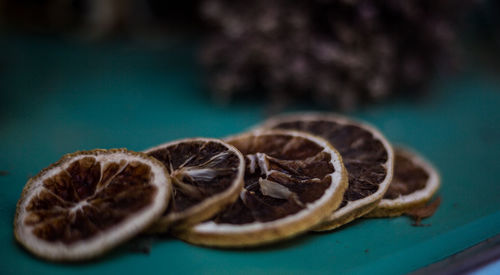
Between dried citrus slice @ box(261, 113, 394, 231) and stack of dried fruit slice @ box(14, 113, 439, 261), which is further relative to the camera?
dried citrus slice @ box(261, 113, 394, 231)

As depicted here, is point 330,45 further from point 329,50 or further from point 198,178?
point 198,178

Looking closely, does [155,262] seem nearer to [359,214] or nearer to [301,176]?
[301,176]

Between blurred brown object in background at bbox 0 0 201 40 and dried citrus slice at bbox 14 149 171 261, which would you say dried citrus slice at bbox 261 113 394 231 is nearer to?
dried citrus slice at bbox 14 149 171 261

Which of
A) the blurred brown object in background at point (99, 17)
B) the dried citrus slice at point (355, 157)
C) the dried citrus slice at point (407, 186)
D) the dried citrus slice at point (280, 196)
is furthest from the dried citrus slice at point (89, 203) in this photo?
the blurred brown object in background at point (99, 17)

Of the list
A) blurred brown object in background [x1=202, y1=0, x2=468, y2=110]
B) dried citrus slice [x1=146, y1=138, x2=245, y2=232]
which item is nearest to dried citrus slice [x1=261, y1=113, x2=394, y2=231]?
dried citrus slice [x1=146, y1=138, x2=245, y2=232]

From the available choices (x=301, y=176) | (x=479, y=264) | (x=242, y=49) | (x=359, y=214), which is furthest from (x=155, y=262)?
(x=242, y=49)

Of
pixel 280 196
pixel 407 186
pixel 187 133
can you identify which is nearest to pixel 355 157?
pixel 407 186

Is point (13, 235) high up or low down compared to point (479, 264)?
up
